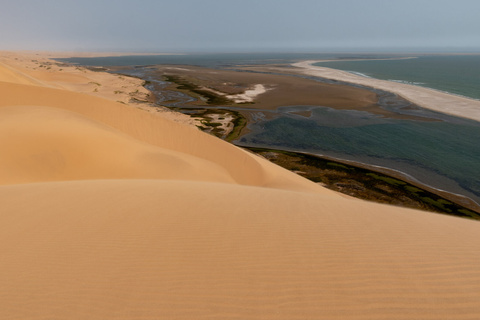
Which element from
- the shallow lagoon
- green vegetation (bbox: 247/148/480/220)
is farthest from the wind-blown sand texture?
the shallow lagoon

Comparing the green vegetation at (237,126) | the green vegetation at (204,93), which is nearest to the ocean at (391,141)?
the green vegetation at (237,126)

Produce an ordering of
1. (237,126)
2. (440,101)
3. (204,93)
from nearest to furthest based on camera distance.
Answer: (237,126) < (440,101) < (204,93)

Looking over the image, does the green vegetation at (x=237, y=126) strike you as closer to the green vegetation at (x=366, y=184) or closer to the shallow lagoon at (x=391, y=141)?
the shallow lagoon at (x=391, y=141)

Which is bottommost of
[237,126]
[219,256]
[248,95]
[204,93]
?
[237,126]

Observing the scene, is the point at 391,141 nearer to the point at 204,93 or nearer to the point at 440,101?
the point at 440,101

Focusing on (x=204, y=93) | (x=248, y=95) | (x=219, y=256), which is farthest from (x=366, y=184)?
(x=204, y=93)

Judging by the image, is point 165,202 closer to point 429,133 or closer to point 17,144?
point 17,144

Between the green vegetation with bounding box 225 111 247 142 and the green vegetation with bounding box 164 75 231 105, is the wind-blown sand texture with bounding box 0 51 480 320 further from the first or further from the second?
the green vegetation with bounding box 164 75 231 105

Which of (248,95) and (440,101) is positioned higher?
(248,95)
